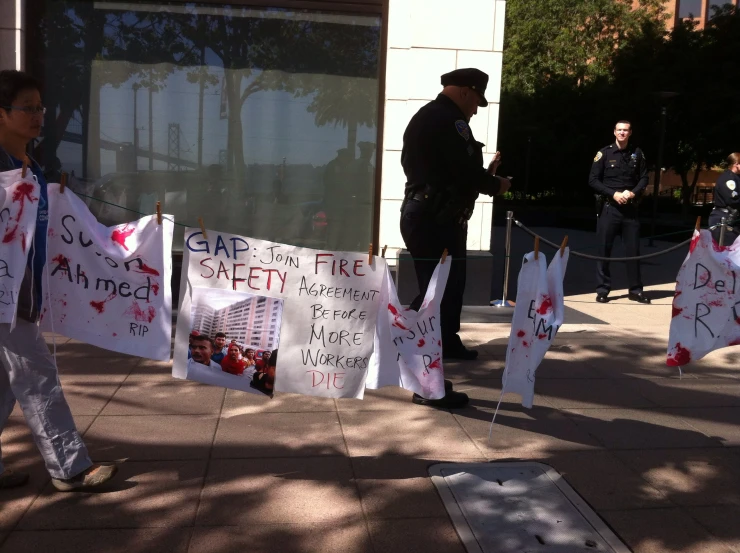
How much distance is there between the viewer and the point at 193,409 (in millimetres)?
5402

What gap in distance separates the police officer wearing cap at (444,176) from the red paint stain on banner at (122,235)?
1.79 m

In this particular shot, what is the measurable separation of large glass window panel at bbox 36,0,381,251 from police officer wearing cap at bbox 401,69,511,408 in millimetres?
3953

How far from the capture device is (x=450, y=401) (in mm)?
5434

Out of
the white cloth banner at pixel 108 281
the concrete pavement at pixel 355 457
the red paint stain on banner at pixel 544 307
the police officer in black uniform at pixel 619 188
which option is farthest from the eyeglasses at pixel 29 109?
the police officer in black uniform at pixel 619 188

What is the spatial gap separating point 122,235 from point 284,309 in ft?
2.96

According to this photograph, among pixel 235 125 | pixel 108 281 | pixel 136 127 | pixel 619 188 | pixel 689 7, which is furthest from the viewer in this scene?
pixel 689 7

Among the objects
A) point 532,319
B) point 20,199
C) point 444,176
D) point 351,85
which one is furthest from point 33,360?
point 351,85

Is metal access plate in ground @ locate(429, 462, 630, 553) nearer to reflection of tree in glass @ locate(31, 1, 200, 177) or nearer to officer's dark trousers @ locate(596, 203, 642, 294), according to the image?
officer's dark trousers @ locate(596, 203, 642, 294)

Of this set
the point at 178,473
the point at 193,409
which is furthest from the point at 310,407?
the point at 178,473

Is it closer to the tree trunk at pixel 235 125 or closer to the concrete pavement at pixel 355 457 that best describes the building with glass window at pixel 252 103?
the tree trunk at pixel 235 125

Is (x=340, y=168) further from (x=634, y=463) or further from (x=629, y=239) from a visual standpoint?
(x=634, y=463)

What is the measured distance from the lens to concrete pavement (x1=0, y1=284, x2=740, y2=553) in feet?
12.0

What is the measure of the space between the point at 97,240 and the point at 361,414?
1986 mm

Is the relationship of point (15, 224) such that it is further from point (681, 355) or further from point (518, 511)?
point (681, 355)
